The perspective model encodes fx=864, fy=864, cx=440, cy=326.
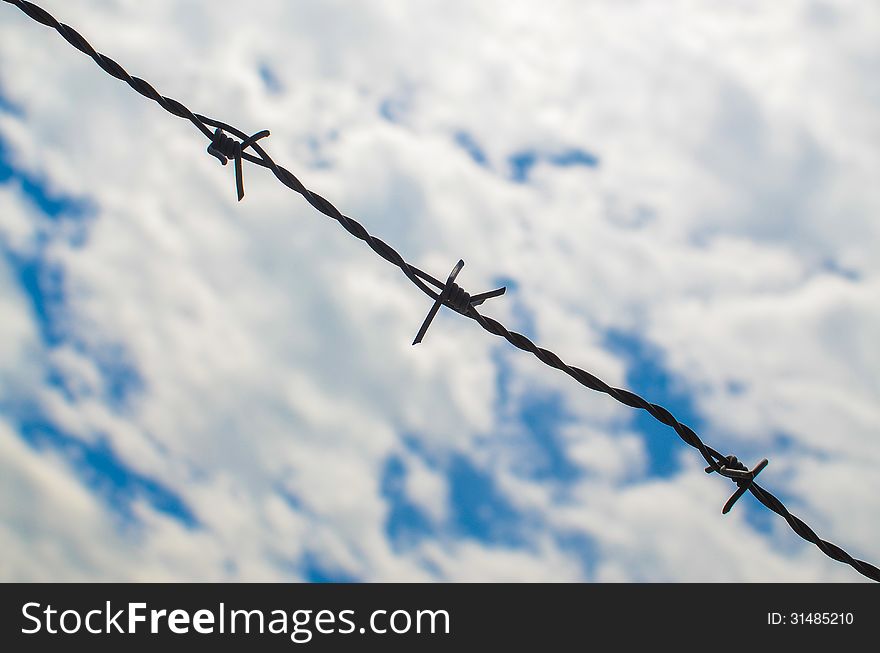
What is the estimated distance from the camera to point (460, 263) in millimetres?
4402

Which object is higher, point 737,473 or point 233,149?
point 233,149

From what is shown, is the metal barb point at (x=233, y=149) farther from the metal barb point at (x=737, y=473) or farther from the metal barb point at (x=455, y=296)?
the metal barb point at (x=737, y=473)

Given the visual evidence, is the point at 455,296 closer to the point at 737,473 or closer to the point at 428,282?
the point at 428,282

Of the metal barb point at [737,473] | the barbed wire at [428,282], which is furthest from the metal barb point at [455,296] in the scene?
the metal barb point at [737,473]

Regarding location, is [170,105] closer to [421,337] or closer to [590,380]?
[421,337]

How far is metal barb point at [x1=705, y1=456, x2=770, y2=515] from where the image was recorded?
4.51 meters

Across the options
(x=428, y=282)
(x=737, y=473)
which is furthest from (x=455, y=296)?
(x=737, y=473)

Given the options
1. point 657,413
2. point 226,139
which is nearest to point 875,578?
point 657,413

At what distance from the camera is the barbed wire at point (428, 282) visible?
A: 4172 mm

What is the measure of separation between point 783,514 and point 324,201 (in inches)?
113

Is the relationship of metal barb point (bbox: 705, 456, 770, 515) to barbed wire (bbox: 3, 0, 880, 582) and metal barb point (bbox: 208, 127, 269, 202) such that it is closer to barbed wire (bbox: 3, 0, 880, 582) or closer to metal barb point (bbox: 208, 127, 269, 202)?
barbed wire (bbox: 3, 0, 880, 582)

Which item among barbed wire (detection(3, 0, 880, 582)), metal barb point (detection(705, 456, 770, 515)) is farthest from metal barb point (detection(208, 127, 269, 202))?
metal barb point (detection(705, 456, 770, 515))

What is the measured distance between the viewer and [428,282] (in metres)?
4.38

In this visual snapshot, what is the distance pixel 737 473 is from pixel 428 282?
1905 mm
